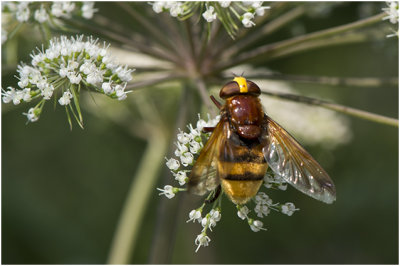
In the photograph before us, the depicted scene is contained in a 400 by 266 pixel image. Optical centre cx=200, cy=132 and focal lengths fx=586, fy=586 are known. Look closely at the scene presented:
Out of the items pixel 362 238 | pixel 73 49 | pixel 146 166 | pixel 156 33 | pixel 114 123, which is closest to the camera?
pixel 73 49

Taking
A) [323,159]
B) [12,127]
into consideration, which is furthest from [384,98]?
[12,127]

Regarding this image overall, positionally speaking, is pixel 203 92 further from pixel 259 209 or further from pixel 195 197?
pixel 195 197

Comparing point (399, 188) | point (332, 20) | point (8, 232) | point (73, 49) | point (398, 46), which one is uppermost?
point (332, 20)

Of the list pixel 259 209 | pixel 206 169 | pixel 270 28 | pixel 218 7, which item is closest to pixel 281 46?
pixel 270 28

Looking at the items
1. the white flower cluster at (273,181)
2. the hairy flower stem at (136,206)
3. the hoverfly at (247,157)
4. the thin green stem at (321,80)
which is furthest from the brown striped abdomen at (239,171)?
the hairy flower stem at (136,206)

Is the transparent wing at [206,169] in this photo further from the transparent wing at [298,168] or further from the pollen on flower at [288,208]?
the pollen on flower at [288,208]

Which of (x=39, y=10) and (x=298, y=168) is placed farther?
(x=39, y=10)

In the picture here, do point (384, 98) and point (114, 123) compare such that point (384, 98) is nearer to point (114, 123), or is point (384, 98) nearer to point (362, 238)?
point (362, 238)
